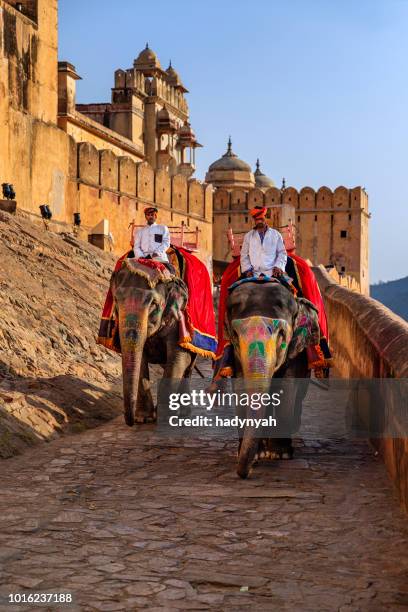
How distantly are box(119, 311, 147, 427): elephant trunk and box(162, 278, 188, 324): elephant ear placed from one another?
1.54ft

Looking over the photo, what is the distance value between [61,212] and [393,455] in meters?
18.8

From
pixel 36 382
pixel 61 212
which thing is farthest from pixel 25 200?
pixel 36 382

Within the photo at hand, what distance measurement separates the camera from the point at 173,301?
7.91 meters

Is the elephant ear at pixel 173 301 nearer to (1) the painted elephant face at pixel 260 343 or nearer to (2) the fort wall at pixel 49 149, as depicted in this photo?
(1) the painted elephant face at pixel 260 343

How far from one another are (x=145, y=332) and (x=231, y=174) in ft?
153

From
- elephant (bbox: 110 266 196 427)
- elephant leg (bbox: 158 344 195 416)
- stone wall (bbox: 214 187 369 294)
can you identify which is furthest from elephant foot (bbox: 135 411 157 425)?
stone wall (bbox: 214 187 369 294)

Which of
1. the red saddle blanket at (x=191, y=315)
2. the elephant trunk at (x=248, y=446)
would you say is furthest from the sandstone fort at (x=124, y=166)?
the elephant trunk at (x=248, y=446)

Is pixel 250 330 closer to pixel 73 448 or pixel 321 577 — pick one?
pixel 73 448

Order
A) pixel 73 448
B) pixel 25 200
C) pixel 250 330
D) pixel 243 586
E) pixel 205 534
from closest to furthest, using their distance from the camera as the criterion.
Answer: pixel 243 586, pixel 205 534, pixel 250 330, pixel 73 448, pixel 25 200

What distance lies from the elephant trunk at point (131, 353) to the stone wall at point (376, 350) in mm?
1969

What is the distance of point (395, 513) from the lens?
5.10 m

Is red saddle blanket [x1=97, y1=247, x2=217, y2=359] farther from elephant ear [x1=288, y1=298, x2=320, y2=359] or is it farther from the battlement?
the battlement

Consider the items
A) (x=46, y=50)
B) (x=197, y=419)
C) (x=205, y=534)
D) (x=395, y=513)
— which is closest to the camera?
(x=205, y=534)

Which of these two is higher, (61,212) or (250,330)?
(61,212)
